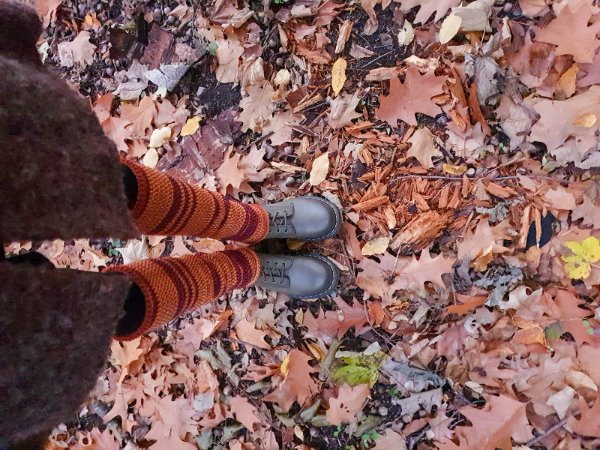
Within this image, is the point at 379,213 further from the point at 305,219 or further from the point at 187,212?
the point at 187,212

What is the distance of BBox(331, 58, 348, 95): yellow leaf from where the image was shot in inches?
79.5

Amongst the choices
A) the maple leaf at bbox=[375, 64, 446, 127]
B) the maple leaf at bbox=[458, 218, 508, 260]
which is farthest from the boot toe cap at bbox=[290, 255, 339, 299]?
the maple leaf at bbox=[375, 64, 446, 127]

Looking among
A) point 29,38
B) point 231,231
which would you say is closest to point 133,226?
point 29,38

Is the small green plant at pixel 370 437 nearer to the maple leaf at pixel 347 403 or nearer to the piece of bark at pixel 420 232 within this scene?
the maple leaf at pixel 347 403

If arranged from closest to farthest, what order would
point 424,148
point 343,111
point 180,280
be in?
point 180,280 < point 424,148 < point 343,111

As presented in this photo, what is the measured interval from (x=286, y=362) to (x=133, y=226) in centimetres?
105

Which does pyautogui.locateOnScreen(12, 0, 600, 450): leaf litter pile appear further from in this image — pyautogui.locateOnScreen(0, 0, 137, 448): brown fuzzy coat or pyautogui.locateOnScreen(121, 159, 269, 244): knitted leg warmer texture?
pyautogui.locateOnScreen(0, 0, 137, 448): brown fuzzy coat

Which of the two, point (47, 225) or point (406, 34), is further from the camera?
point (406, 34)

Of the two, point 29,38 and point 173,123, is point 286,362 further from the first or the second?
point 29,38

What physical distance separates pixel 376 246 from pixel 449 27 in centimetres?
83

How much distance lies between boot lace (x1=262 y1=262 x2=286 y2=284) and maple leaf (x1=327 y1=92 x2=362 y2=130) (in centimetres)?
58

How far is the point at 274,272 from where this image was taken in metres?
1.98

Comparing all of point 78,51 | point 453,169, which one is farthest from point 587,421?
point 78,51

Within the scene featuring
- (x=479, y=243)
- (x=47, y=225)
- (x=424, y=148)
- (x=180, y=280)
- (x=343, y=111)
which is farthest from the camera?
(x=343, y=111)
